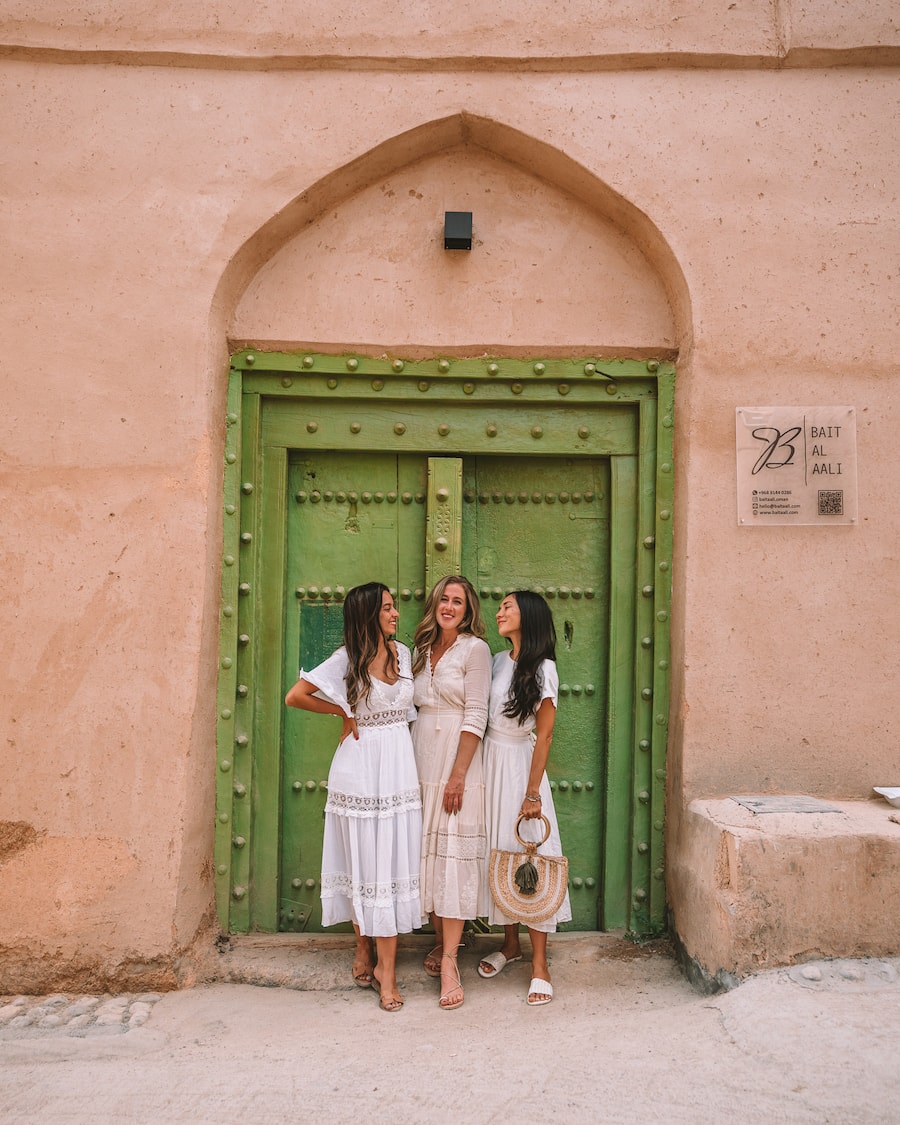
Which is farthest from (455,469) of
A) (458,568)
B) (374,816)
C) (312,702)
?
(374,816)

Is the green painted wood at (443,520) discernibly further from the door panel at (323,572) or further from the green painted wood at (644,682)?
the green painted wood at (644,682)

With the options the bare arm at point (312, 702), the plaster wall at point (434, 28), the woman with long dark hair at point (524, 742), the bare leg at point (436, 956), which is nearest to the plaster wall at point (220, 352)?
the plaster wall at point (434, 28)

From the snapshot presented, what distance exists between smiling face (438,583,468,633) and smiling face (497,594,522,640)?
5.4 inches

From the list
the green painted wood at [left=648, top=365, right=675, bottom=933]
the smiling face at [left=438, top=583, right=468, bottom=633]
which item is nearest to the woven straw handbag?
the green painted wood at [left=648, top=365, right=675, bottom=933]

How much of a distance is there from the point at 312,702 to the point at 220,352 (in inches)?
55.4

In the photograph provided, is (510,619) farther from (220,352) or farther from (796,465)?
(220,352)

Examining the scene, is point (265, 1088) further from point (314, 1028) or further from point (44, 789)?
point (44, 789)

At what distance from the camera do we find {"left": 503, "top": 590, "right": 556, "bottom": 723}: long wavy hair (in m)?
3.13

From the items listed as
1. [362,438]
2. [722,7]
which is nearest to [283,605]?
[362,438]

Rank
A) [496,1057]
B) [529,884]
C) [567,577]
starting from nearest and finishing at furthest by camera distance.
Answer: [496,1057], [529,884], [567,577]

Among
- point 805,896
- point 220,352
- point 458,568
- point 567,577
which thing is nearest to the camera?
point 805,896

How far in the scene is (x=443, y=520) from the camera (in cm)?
363

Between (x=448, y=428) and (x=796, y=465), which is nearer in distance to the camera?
(x=796, y=465)

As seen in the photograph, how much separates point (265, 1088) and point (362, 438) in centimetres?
226
